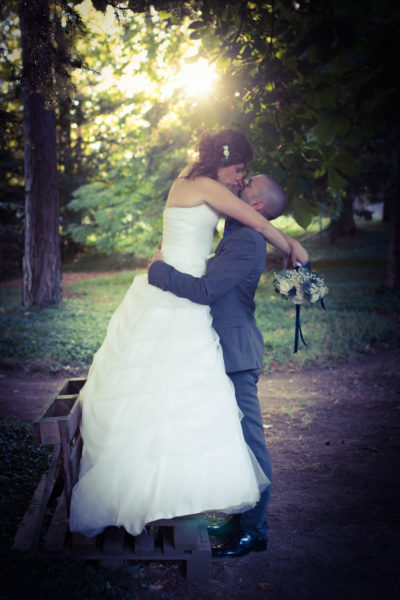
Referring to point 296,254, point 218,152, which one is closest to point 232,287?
point 296,254

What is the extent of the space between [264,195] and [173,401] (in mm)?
1448

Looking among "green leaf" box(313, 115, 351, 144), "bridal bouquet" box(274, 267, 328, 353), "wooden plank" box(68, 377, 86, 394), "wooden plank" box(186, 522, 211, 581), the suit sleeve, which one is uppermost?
"green leaf" box(313, 115, 351, 144)

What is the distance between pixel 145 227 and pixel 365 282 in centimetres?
856

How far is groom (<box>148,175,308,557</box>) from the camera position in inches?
114

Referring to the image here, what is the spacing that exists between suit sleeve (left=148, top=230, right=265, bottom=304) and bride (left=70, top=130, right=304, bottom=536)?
0.11 meters

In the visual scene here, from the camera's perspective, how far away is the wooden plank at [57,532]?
8.94 ft

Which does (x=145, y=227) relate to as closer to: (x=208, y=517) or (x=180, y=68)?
(x=180, y=68)

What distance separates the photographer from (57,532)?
9.23 ft

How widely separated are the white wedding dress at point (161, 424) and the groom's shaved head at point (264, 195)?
301 millimetres

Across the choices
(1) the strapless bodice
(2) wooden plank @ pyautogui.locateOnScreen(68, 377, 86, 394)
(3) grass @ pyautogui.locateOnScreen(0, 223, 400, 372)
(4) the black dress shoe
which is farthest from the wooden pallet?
(3) grass @ pyautogui.locateOnScreen(0, 223, 400, 372)

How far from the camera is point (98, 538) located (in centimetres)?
287

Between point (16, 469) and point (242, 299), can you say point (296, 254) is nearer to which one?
point (242, 299)

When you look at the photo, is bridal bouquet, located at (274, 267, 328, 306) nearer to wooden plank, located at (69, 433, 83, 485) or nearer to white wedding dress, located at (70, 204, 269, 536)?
white wedding dress, located at (70, 204, 269, 536)

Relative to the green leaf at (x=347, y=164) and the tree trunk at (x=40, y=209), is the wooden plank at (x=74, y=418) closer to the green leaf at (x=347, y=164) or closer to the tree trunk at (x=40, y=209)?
the green leaf at (x=347, y=164)
